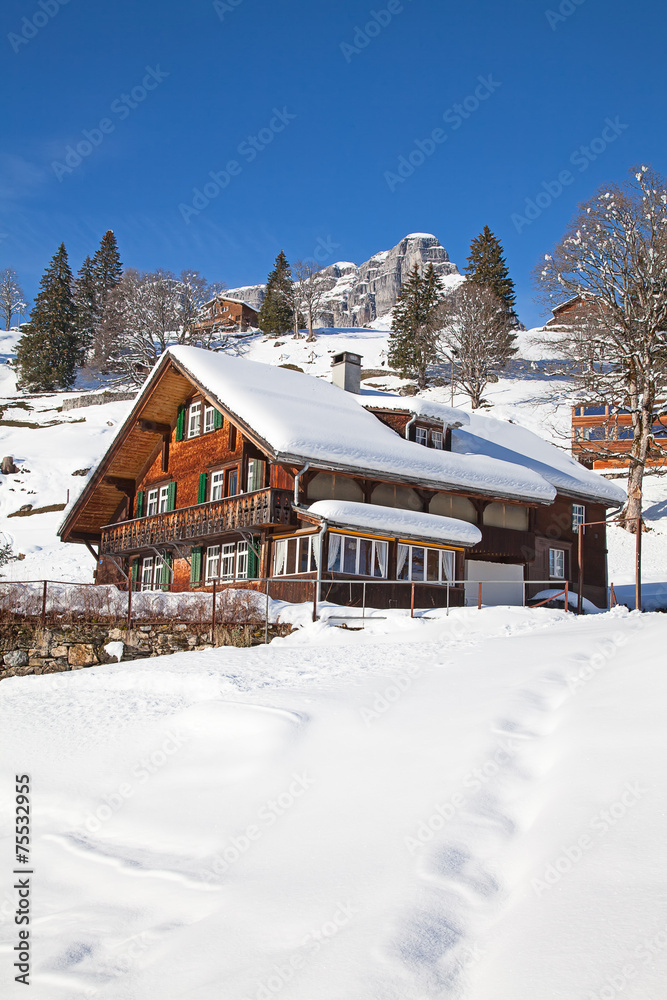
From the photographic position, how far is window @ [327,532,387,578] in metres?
25.7

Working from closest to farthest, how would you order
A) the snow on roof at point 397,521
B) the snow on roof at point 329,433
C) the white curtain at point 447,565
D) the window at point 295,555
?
the snow on roof at point 397,521
the window at point 295,555
the snow on roof at point 329,433
the white curtain at point 447,565

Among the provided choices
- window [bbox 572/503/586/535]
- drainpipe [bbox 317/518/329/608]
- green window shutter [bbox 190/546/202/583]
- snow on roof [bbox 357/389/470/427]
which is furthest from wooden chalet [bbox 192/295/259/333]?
drainpipe [bbox 317/518/329/608]

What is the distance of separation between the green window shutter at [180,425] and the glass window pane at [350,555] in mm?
9549

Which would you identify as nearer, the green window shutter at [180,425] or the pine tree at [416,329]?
the green window shutter at [180,425]

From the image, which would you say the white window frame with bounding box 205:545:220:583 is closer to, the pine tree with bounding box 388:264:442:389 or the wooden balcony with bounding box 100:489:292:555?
the wooden balcony with bounding box 100:489:292:555

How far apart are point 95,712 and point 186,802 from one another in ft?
15.3

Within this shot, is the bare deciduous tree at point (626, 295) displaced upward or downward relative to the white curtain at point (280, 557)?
upward

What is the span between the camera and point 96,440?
54781 mm

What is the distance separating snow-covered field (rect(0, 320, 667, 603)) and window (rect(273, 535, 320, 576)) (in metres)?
13.6

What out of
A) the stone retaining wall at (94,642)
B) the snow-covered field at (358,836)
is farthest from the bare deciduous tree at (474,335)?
the snow-covered field at (358,836)

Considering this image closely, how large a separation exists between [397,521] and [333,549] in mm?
2352

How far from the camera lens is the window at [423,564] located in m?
27.1

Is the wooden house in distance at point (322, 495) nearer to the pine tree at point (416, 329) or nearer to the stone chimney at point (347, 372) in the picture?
the stone chimney at point (347, 372)

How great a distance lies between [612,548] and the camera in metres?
38.5
